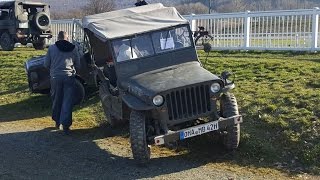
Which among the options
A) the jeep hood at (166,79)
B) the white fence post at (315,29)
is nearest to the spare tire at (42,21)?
the white fence post at (315,29)

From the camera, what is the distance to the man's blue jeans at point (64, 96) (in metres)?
9.97

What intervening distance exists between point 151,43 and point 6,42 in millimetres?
17367

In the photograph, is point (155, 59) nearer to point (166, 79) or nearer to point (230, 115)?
point (166, 79)

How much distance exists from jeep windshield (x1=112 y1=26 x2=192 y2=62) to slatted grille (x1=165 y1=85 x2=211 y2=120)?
1.44 m

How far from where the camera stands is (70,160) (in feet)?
26.8

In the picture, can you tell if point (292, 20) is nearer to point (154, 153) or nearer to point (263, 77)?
point (263, 77)

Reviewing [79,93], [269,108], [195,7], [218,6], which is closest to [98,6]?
[195,7]

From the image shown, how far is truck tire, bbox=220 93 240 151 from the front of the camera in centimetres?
→ 779

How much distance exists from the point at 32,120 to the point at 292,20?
9102 millimetres

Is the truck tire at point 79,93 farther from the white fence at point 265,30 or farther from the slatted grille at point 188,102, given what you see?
the white fence at point 265,30

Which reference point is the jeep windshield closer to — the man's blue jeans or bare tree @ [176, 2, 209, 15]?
the man's blue jeans

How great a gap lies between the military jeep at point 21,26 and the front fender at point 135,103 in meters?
17.4

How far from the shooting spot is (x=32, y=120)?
11430 mm

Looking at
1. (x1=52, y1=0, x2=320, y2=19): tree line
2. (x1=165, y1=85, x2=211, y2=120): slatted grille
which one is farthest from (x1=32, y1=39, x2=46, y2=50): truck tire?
(x1=52, y1=0, x2=320, y2=19): tree line
